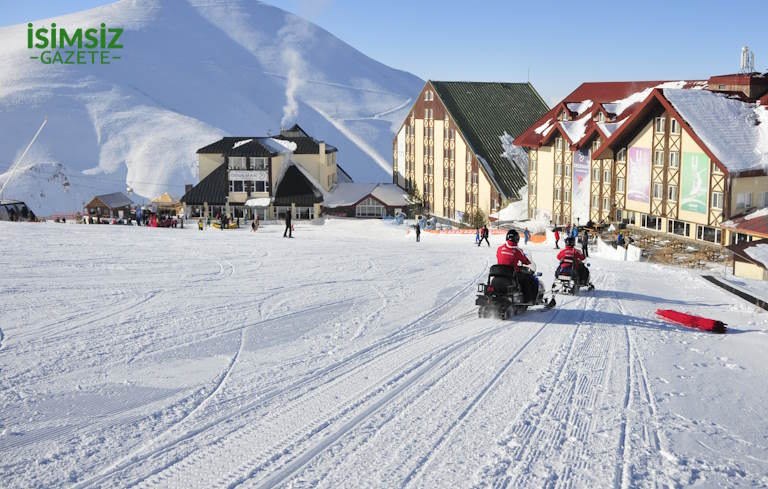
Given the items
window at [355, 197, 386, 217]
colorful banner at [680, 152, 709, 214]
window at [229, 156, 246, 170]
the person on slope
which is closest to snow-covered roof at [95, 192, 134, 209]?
window at [229, 156, 246, 170]

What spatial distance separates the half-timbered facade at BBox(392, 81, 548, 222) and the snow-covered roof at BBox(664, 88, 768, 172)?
77.4 feet

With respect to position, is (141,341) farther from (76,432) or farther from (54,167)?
(54,167)

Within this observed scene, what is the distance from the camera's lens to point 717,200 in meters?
35.8

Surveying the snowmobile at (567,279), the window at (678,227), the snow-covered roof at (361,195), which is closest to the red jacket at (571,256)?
the snowmobile at (567,279)

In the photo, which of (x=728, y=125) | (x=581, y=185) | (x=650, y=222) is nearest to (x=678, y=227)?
(x=650, y=222)

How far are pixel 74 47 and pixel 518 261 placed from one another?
576ft

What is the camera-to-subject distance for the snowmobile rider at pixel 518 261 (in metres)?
14.7

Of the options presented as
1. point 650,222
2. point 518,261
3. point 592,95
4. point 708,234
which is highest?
point 592,95

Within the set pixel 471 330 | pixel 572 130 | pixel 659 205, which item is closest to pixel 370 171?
pixel 572 130

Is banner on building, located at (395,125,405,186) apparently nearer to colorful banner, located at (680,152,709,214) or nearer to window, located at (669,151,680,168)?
window, located at (669,151,680,168)

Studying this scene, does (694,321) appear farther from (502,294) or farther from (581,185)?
(581,185)

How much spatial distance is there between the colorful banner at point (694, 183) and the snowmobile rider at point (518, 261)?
24.8 metres

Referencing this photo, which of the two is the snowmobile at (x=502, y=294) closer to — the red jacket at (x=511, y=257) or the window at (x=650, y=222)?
the red jacket at (x=511, y=257)

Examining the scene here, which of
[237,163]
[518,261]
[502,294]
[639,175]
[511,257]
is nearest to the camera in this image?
[502,294]
